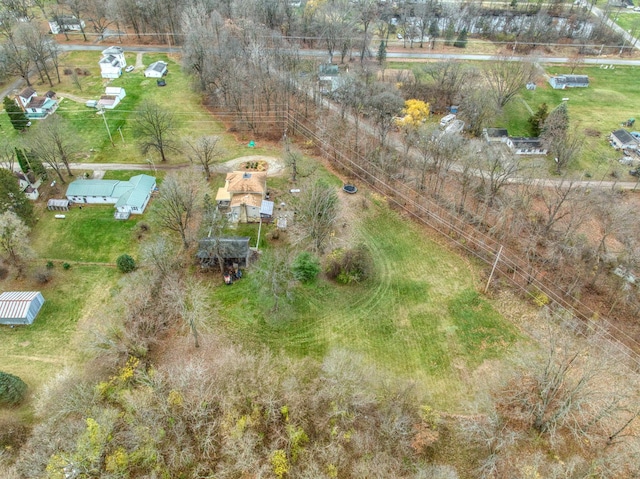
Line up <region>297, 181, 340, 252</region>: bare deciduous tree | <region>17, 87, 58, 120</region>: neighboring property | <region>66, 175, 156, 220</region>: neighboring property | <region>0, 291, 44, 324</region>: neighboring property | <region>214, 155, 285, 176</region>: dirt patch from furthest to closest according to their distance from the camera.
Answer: <region>17, 87, 58, 120</region>: neighboring property, <region>214, 155, 285, 176</region>: dirt patch, <region>66, 175, 156, 220</region>: neighboring property, <region>297, 181, 340, 252</region>: bare deciduous tree, <region>0, 291, 44, 324</region>: neighboring property

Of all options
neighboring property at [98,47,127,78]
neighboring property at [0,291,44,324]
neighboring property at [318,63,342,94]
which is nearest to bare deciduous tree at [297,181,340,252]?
neighboring property at [0,291,44,324]

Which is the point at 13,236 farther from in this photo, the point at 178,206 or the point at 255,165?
the point at 255,165

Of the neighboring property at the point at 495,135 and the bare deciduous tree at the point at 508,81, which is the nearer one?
the neighboring property at the point at 495,135

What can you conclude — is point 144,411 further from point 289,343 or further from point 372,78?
point 372,78

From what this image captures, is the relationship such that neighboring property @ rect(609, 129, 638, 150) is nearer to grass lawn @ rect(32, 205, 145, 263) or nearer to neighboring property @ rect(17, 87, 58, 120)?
grass lawn @ rect(32, 205, 145, 263)

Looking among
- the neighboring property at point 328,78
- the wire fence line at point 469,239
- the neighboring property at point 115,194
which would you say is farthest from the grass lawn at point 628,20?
the neighboring property at point 115,194

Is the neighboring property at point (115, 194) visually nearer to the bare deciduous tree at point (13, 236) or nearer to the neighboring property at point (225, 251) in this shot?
the bare deciduous tree at point (13, 236)

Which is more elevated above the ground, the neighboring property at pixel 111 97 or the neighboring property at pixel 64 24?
the neighboring property at pixel 64 24
